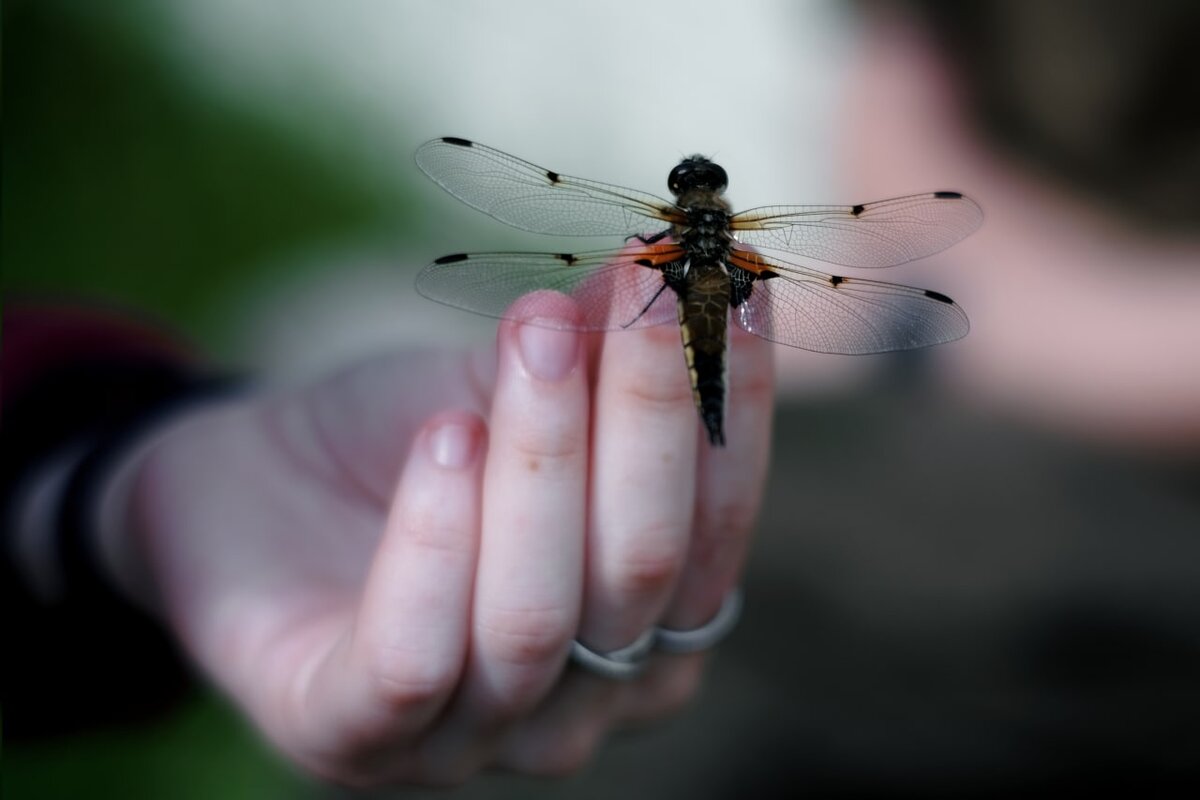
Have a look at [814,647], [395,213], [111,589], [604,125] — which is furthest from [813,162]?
[111,589]

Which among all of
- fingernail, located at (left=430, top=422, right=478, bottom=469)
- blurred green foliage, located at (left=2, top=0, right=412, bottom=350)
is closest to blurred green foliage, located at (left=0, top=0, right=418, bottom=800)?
blurred green foliage, located at (left=2, top=0, right=412, bottom=350)

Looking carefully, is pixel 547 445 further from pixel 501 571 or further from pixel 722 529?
pixel 722 529

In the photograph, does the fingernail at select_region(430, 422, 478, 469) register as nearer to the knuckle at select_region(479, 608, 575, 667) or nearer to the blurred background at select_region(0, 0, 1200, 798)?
the knuckle at select_region(479, 608, 575, 667)

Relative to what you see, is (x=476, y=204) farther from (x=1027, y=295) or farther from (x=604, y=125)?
(x=604, y=125)

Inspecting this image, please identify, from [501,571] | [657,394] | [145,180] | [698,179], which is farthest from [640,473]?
[145,180]

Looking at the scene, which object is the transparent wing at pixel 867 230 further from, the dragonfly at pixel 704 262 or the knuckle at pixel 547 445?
the knuckle at pixel 547 445

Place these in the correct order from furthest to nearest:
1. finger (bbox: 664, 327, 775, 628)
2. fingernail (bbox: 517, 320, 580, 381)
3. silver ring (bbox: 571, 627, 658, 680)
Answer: silver ring (bbox: 571, 627, 658, 680), finger (bbox: 664, 327, 775, 628), fingernail (bbox: 517, 320, 580, 381)

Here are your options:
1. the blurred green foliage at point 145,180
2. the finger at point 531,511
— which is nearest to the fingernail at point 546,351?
the finger at point 531,511
